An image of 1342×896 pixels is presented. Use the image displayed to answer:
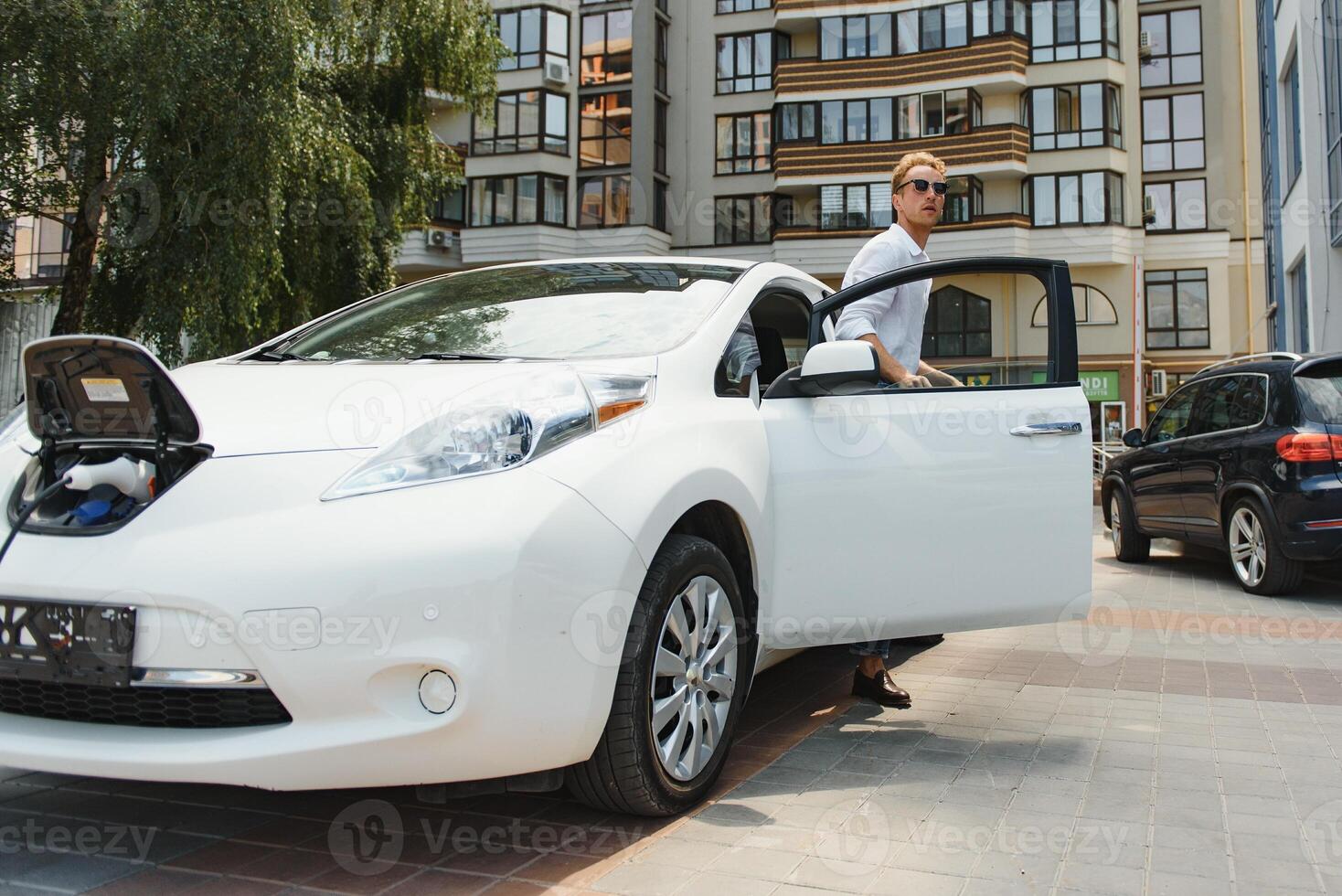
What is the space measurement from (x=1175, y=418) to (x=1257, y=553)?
1869 mm

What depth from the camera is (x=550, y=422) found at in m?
2.68

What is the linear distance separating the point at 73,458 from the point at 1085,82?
37.7 m

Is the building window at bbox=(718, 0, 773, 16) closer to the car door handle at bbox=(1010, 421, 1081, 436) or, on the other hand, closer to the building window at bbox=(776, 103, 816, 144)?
the building window at bbox=(776, 103, 816, 144)

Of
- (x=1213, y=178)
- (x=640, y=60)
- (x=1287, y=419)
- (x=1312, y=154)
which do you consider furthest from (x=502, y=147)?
(x=1287, y=419)

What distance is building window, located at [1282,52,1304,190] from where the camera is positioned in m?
17.0

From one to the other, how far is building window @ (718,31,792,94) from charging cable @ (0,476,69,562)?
126 ft

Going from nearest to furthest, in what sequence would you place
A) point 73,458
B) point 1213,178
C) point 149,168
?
point 73,458, point 149,168, point 1213,178

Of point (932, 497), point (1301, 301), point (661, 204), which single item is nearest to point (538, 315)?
point (932, 497)

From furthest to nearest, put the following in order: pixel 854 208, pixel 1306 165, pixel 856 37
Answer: pixel 856 37 → pixel 854 208 → pixel 1306 165

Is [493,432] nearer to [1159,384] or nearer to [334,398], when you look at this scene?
[334,398]

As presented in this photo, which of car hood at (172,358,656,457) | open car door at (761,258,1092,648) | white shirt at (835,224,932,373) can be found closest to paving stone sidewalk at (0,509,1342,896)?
open car door at (761,258,1092,648)

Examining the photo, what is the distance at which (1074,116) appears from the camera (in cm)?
3575

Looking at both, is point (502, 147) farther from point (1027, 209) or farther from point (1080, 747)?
point (1080, 747)

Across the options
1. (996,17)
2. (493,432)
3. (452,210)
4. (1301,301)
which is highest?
(996,17)
